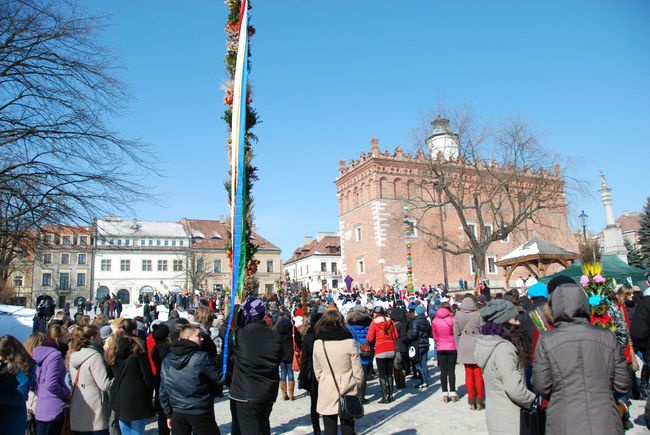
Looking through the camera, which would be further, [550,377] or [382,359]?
[382,359]

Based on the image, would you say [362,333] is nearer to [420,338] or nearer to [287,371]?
[420,338]

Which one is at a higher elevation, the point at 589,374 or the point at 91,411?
the point at 589,374

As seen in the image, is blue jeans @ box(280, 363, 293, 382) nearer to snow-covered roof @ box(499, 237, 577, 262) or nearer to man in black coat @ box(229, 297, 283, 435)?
man in black coat @ box(229, 297, 283, 435)

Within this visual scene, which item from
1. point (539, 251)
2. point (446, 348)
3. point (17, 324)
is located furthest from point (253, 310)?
point (539, 251)

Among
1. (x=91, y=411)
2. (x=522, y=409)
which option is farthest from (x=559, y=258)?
(x=91, y=411)

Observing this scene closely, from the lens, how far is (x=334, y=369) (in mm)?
5133

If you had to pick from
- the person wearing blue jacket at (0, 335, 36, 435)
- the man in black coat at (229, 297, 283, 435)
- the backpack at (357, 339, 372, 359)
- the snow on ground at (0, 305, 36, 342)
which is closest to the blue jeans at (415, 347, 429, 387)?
the backpack at (357, 339, 372, 359)

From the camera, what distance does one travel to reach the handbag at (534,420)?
3.92 meters

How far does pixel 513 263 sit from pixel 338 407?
59.9 ft

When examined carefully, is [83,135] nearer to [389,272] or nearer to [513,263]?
[513,263]

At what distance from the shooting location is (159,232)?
63875mm

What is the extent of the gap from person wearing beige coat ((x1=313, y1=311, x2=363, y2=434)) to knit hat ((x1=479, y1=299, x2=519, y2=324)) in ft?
4.86

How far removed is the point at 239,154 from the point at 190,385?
251cm

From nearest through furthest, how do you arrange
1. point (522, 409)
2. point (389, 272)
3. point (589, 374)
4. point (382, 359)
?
point (589, 374) → point (522, 409) → point (382, 359) → point (389, 272)
